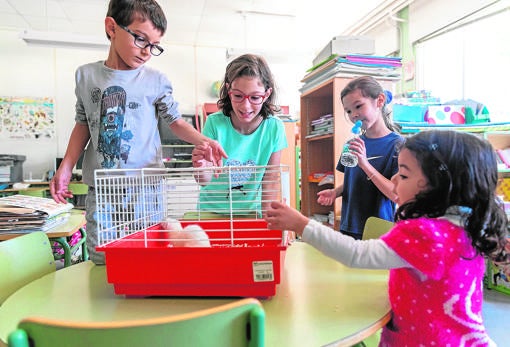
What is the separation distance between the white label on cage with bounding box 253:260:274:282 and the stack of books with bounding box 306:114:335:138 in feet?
5.37

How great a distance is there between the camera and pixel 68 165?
3.76 ft

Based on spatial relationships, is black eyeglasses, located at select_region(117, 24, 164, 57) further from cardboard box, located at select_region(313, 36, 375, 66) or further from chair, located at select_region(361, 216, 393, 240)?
cardboard box, located at select_region(313, 36, 375, 66)

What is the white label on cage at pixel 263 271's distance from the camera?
2.32 feet

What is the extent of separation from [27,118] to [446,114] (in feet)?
16.4

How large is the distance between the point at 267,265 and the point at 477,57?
3702 mm

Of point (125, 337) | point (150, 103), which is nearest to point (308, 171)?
point (150, 103)

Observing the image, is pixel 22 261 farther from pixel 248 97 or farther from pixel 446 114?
pixel 446 114

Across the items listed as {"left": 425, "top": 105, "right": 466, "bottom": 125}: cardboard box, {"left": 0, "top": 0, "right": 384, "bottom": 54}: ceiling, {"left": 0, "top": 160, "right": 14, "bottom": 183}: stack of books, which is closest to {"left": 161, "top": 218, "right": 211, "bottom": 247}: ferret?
{"left": 425, "top": 105, "right": 466, "bottom": 125}: cardboard box

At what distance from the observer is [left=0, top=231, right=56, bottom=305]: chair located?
967 mm

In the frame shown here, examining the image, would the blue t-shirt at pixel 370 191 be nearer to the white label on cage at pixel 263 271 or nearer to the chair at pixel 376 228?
the chair at pixel 376 228

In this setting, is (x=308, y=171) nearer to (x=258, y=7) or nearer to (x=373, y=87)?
(x=373, y=87)

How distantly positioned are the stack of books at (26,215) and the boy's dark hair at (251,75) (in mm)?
968

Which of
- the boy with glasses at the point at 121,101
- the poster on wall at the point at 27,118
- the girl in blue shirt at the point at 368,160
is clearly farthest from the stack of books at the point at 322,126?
the poster on wall at the point at 27,118

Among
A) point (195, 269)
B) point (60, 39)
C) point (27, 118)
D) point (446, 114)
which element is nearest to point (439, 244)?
point (195, 269)
